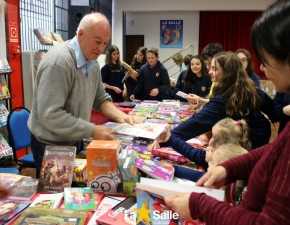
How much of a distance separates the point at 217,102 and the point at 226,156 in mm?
831

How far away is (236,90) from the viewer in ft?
6.84

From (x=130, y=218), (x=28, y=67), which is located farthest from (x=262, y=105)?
(x=28, y=67)

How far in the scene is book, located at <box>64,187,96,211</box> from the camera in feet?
4.08

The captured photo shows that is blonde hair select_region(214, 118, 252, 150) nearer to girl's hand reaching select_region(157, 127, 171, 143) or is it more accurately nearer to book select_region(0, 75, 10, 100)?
girl's hand reaching select_region(157, 127, 171, 143)

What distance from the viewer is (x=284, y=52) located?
626 mm

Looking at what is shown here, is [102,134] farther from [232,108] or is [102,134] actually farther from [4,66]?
[4,66]

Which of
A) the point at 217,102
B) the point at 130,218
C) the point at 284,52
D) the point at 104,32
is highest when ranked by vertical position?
the point at 104,32

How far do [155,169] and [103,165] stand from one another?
10.7 inches

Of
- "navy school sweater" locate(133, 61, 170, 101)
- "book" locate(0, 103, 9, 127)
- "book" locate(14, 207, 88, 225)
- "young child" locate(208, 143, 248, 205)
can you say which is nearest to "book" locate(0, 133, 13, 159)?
"book" locate(0, 103, 9, 127)

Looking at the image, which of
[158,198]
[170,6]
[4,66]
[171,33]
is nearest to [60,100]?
[158,198]

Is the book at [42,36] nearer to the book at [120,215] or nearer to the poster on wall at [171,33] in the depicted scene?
the book at [120,215]

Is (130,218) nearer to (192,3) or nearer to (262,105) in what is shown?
(262,105)

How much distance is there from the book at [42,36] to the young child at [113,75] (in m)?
0.99

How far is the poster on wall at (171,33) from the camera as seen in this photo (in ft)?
30.5
